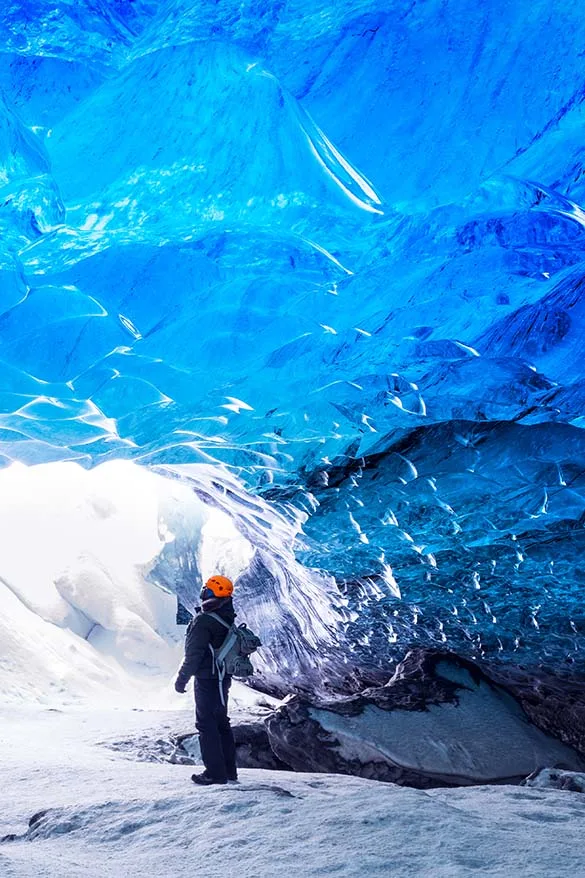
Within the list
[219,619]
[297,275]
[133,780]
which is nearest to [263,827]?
[219,619]

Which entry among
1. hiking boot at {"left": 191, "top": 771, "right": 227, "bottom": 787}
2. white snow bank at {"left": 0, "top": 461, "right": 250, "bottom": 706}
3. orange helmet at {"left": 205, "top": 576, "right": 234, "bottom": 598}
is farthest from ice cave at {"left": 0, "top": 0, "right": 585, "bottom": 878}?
white snow bank at {"left": 0, "top": 461, "right": 250, "bottom": 706}

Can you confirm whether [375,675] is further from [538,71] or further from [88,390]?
[538,71]

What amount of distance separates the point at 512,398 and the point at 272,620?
5.71 m

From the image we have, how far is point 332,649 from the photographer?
39.7 feet

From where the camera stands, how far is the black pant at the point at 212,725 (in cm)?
553

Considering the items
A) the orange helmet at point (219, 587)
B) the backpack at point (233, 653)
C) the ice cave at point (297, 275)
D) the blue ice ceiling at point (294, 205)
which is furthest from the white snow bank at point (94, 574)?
the backpack at point (233, 653)

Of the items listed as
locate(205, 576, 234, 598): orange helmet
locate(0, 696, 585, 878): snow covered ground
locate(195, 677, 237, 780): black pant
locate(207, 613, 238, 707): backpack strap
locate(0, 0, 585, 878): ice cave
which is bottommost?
locate(0, 696, 585, 878): snow covered ground

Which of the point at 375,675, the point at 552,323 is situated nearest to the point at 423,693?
the point at 375,675

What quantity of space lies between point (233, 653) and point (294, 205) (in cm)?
287

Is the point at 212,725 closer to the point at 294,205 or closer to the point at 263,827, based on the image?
the point at 263,827

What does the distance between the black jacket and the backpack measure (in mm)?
27

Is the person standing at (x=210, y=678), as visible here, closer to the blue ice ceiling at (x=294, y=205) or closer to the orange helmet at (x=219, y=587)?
the orange helmet at (x=219, y=587)

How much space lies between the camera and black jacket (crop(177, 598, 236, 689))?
5.48 meters

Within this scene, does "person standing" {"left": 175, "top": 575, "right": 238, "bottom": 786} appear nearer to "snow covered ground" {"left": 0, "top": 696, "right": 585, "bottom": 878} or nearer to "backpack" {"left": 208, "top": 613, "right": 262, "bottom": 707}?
"backpack" {"left": 208, "top": 613, "right": 262, "bottom": 707}
